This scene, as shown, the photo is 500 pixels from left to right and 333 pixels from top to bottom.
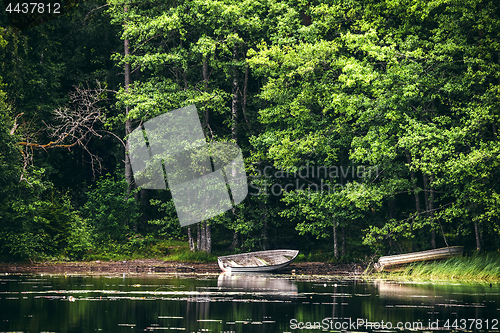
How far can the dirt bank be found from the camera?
24828 mm

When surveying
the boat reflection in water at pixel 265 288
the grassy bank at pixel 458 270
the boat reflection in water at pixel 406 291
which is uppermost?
the grassy bank at pixel 458 270

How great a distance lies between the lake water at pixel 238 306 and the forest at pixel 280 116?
23.5ft

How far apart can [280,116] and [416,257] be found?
9273 mm

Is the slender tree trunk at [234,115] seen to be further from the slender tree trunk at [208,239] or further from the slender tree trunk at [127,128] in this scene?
the slender tree trunk at [127,128]

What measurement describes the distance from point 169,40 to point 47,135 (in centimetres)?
853

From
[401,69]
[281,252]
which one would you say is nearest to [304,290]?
[281,252]

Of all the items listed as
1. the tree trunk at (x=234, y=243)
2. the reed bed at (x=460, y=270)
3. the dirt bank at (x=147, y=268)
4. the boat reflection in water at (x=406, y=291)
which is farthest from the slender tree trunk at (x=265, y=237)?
the boat reflection in water at (x=406, y=291)

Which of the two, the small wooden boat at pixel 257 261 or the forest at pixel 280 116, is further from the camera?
the small wooden boat at pixel 257 261

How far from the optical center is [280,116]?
1161 inches

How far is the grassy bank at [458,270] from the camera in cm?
2250

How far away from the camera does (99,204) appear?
3033cm

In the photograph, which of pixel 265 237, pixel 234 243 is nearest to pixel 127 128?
pixel 234 243

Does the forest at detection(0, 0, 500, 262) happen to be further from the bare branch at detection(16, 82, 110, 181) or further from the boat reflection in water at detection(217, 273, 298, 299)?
the boat reflection in water at detection(217, 273, 298, 299)

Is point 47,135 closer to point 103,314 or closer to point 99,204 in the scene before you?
point 99,204
